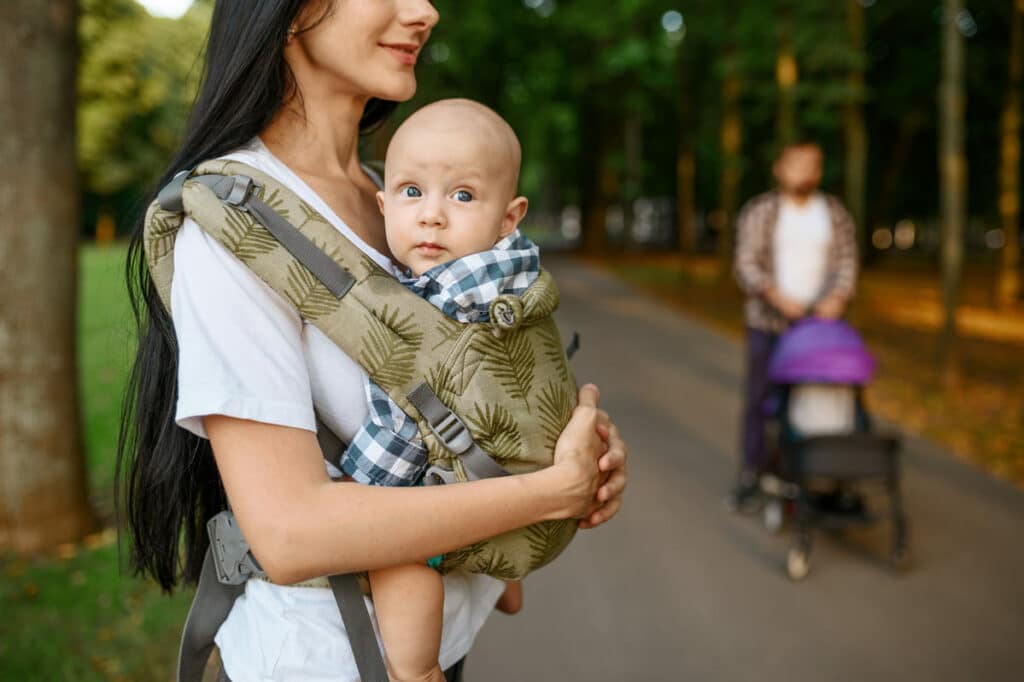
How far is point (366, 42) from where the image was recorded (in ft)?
5.28

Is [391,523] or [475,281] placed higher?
[475,281]

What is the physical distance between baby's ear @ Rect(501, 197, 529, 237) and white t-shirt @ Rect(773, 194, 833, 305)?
14.9ft

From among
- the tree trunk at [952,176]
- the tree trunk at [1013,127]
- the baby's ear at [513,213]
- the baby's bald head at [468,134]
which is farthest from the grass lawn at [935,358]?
the baby's bald head at [468,134]

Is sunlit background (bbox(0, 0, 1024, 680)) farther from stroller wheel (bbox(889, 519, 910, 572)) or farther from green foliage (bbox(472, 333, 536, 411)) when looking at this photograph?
green foliage (bbox(472, 333, 536, 411))

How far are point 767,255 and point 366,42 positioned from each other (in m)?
4.90

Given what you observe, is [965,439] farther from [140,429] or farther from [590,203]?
[590,203]

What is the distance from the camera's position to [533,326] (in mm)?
1573

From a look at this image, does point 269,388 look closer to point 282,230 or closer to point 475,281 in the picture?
point 282,230

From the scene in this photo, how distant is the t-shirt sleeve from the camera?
1.29 metres

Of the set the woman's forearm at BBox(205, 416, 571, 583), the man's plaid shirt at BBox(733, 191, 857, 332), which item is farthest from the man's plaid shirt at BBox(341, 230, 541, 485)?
the man's plaid shirt at BBox(733, 191, 857, 332)

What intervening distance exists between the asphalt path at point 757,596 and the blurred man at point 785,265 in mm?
766

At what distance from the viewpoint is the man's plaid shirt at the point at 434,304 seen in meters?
1.43

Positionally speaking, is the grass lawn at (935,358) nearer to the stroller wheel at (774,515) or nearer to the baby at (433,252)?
the stroller wheel at (774,515)

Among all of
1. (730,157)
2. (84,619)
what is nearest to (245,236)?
(84,619)
